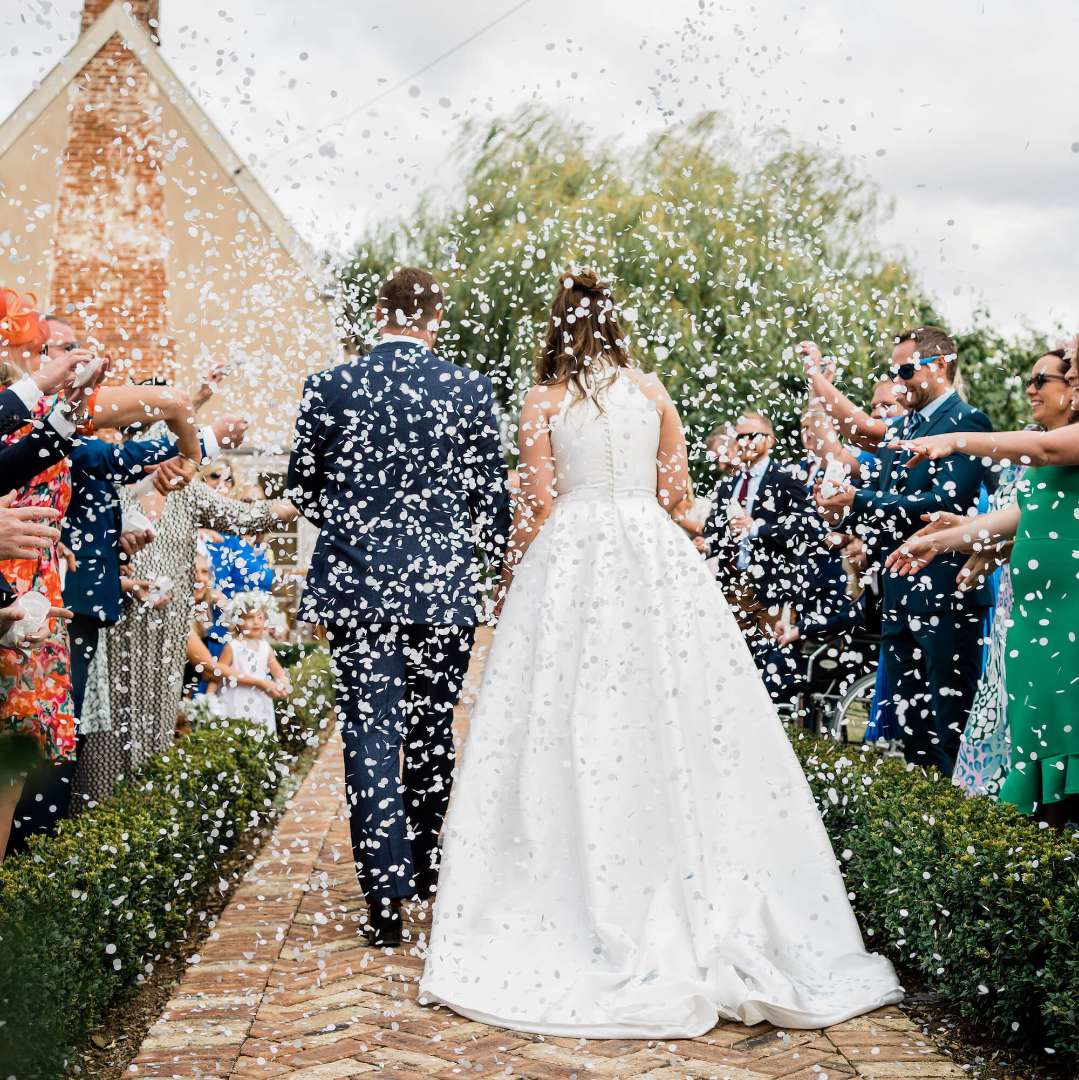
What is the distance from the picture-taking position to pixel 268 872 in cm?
537

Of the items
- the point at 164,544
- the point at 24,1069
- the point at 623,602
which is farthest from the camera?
the point at 164,544

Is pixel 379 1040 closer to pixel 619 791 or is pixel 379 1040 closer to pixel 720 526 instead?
pixel 619 791

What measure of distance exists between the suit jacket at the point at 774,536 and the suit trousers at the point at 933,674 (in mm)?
1779

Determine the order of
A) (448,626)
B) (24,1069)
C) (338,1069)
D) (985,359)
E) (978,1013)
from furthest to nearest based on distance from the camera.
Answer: (985,359), (448,626), (978,1013), (338,1069), (24,1069)

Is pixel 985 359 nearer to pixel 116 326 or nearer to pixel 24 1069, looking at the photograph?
pixel 116 326

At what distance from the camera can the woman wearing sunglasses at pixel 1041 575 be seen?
12.7ft

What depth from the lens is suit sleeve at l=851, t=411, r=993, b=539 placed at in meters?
5.25

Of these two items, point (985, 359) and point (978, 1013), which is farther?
point (985, 359)

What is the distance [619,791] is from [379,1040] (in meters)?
0.99

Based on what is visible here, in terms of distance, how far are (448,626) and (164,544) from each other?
2.17m

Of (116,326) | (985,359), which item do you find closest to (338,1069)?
(116,326)

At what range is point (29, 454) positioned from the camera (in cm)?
321

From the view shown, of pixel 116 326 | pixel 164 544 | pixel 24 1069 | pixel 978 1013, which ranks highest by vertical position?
pixel 116 326

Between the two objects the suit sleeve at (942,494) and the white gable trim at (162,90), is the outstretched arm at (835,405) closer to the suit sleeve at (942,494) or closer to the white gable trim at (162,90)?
the suit sleeve at (942,494)
